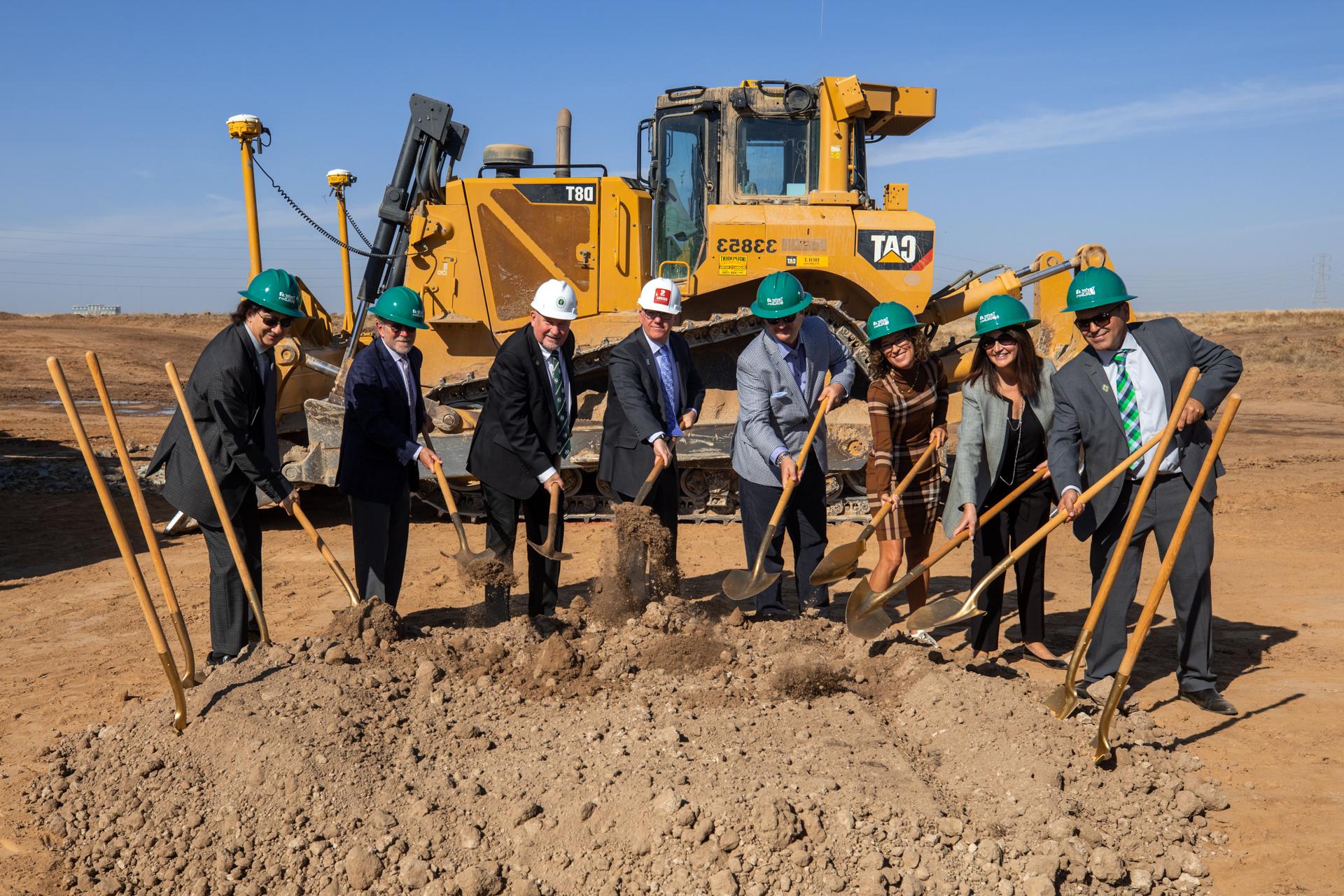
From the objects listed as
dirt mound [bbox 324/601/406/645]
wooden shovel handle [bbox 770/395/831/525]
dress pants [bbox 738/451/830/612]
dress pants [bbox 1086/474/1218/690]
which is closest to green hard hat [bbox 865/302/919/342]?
wooden shovel handle [bbox 770/395/831/525]

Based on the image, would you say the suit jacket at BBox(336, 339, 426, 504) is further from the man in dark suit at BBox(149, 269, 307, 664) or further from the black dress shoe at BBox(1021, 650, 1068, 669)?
the black dress shoe at BBox(1021, 650, 1068, 669)

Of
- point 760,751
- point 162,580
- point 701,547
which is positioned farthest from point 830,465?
point 162,580

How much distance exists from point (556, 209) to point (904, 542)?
5.36m

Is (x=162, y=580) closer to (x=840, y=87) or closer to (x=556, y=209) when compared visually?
(x=556, y=209)

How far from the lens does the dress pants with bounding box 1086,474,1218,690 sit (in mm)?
4691

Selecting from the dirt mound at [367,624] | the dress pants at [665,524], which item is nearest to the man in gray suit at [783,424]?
the dress pants at [665,524]

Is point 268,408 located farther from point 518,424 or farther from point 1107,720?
point 1107,720

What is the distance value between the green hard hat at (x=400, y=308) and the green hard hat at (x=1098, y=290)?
3082mm

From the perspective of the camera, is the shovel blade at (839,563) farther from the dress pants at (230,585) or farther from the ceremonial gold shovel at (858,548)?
the dress pants at (230,585)

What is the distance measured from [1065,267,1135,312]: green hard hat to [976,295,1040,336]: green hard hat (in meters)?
0.39

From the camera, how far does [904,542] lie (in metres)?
5.70

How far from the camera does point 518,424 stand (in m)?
5.39

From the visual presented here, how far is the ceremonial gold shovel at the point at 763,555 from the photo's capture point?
541cm

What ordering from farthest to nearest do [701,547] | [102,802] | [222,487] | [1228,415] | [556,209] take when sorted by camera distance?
[556,209]
[701,547]
[222,487]
[1228,415]
[102,802]
